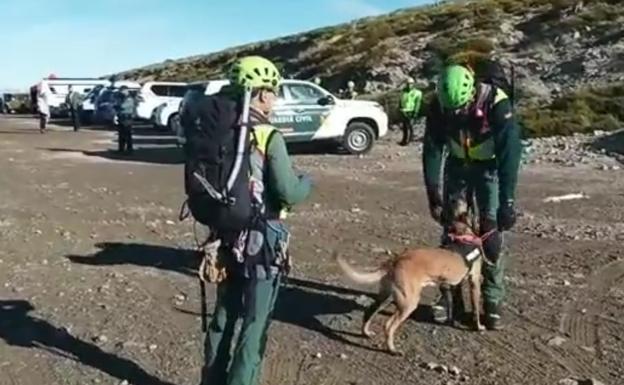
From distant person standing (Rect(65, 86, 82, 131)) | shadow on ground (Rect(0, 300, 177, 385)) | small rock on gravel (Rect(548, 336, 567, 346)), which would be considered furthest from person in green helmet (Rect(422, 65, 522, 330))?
distant person standing (Rect(65, 86, 82, 131))

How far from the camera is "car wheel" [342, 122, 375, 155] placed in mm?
25156

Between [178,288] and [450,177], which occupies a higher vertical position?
[450,177]

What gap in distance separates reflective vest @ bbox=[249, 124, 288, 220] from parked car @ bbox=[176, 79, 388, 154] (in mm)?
18731

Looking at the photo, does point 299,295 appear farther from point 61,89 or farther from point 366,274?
point 61,89

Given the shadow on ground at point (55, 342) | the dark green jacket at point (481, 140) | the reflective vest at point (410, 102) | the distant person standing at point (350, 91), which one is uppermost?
→ the dark green jacket at point (481, 140)

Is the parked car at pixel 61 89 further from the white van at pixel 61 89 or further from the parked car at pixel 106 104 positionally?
the parked car at pixel 106 104

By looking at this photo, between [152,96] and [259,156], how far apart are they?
108 ft

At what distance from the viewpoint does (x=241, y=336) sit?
Answer: 5473 mm

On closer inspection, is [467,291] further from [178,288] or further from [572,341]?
[178,288]

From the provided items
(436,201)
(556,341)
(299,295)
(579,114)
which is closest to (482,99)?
(436,201)

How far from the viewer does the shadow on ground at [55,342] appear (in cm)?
676

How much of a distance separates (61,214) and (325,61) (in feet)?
133

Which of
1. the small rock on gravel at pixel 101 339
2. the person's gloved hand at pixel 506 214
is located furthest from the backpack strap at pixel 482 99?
the small rock on gravel at pixel 101 339

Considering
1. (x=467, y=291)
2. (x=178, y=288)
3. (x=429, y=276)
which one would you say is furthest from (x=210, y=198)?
(x=178, y=288)
